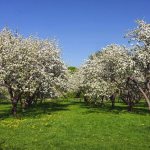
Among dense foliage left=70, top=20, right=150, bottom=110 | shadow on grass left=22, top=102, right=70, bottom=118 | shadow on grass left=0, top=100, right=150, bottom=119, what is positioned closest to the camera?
dense foliage left=70, top=20, right=150, bottom=110

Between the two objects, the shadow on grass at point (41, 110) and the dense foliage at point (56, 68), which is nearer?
the dense foliage at point (56, 68)

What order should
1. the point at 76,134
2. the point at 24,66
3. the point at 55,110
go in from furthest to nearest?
the point at 55,110, the point at 24,66, the point at 76,134

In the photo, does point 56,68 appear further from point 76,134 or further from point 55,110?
point 76,134

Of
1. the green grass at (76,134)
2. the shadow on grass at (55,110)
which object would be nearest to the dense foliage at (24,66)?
the shadow on grass at (55,110)

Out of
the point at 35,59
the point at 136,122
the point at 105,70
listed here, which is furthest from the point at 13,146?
the point at 105,70

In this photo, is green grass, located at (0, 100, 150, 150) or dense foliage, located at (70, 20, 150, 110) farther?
dense foliage, located at (70, 20, 150, 110)

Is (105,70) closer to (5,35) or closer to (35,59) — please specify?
(35,59)

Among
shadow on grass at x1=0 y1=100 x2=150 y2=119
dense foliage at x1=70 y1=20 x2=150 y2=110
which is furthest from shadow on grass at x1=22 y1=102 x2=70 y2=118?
dense foliage at x1=70 y1=20 x2=150 y2=110

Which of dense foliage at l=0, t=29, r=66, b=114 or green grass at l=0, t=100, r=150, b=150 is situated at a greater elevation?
dense foliage at l=0, t=29, r=66, b=114

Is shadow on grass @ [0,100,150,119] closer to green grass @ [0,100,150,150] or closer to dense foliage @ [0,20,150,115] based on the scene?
dense foliage @ [0,20,150,115]

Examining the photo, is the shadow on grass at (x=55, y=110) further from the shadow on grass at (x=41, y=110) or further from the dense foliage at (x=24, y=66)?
the dense foliage at (x=24, y=66)

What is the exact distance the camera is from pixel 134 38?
48469mm

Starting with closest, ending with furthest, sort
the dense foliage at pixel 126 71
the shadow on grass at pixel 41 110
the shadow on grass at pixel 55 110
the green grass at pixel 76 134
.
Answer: the green grass at pixel 76 134
the dense foliage at pixel 126 71
the shadow on grass at pixel 55 110
the shadow on grass at pixel 41 110

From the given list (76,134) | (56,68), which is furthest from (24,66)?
(76,134)
